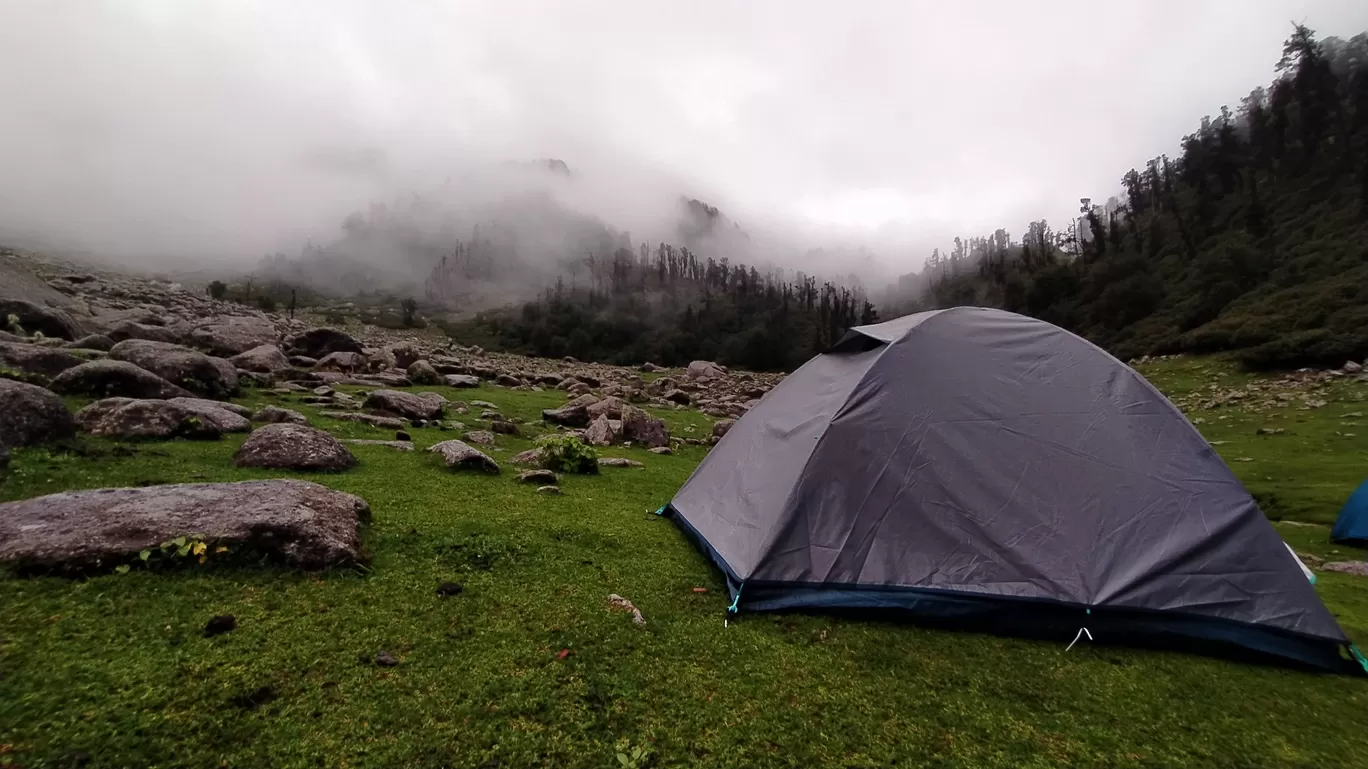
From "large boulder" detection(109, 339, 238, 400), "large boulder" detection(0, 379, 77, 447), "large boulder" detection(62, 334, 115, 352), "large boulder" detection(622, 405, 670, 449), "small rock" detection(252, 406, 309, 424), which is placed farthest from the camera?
"large boulder" detection(622, 405, 670, 449)

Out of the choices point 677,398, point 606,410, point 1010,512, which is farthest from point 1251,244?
point 1010,512

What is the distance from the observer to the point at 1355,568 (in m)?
8.44

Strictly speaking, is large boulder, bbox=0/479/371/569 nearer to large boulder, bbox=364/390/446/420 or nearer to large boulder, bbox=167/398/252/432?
large boulder, bbox=167/398/252/432

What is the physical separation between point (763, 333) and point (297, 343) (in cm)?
6318

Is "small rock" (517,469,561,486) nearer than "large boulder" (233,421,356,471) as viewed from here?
No

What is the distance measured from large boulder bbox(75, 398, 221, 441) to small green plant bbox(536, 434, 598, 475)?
5.00 metres

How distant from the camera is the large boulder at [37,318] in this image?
1562 centimetres

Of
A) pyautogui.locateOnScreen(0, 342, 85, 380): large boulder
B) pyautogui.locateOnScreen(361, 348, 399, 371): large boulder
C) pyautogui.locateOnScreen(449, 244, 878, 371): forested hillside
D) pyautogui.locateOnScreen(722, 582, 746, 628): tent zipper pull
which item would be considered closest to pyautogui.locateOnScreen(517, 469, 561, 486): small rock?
pyautogui.locateOnScreen(722, 582, 746, 628): tent zipper pull

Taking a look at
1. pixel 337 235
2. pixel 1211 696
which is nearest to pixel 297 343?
pixel 1211 696

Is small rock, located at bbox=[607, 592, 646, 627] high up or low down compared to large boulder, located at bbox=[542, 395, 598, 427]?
up

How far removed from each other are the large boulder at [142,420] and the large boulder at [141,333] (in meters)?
11.5

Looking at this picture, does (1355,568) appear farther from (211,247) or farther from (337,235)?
(337,235)

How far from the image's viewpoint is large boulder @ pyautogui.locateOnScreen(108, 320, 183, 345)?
58.1 feet

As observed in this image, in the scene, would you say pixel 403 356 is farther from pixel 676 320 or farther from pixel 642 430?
pixel 676 320
